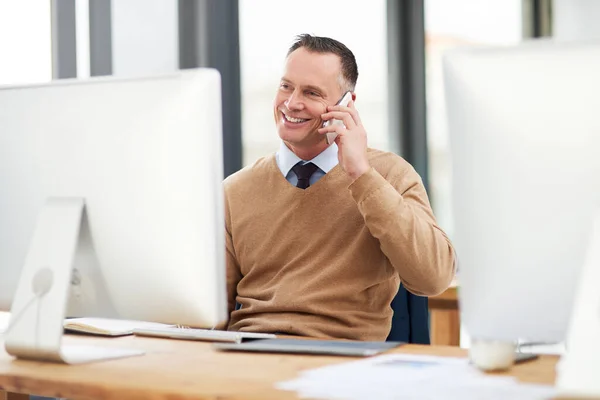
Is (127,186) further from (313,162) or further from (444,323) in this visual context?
(444,323)

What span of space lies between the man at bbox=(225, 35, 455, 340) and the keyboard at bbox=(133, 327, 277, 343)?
0.22 m

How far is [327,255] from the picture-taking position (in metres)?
1.92

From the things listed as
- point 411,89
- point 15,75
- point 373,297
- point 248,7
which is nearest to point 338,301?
point 373,297

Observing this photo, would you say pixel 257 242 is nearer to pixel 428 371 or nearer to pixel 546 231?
pixel 428 371

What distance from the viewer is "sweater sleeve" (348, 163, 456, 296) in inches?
67.4

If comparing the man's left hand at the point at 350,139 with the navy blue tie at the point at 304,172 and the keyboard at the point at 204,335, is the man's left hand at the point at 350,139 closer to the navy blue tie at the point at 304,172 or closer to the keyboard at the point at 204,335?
the navy blue tie at the point at 304,172

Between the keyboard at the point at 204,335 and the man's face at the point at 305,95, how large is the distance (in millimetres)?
585

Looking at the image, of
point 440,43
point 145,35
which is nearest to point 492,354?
point 145,35

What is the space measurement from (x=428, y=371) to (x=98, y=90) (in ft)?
2.28

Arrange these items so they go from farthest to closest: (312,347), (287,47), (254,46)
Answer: (254,46) → (287,47) → (312,347)

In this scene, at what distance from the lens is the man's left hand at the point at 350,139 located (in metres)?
1.77

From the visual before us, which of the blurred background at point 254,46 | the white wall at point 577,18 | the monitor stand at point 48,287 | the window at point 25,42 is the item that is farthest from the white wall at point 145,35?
the white wall at point 577,18

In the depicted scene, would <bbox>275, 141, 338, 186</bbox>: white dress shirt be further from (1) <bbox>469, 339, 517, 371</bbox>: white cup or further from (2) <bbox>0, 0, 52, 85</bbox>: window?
(2) <bbox>0, 0, 52, 85</bbox>: window

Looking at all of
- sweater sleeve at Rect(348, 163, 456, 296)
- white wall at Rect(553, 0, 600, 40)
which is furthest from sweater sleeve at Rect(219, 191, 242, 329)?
white wall at Rect(553, 0, 600, 40)
